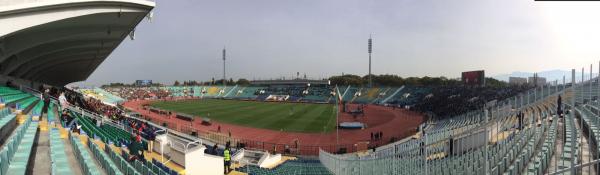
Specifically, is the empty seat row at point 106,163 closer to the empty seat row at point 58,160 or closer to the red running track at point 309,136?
the empty seat row at point 58,160

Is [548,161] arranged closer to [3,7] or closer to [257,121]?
[3,7]

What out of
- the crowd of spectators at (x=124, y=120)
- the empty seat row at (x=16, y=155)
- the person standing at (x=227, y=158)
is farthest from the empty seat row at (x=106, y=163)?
the person standing at (x=227, y=158)

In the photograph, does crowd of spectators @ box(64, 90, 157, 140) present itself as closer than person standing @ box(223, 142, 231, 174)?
No

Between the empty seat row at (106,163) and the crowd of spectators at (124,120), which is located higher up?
the empty seat row at (106,163)

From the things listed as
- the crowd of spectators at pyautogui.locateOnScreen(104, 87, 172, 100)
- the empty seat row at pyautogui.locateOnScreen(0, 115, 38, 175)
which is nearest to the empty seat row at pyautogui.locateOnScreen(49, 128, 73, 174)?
the empty seat row at pyautogui.locateOnScreen(0, 115, 38, 175)

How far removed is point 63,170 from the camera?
5266 millimetres

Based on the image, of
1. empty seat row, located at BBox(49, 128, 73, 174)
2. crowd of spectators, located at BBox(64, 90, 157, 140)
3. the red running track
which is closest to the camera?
empty seat row, located at BBox(49, 128, 73, 174)

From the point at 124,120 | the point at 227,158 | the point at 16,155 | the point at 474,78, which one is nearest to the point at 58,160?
the point at 16,155

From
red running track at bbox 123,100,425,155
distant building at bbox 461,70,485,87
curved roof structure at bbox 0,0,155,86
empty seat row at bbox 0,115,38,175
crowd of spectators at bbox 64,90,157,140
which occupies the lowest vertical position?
red running track at bbox 123,100,425,155

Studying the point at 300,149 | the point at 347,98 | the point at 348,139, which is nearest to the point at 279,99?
the point at 347,98

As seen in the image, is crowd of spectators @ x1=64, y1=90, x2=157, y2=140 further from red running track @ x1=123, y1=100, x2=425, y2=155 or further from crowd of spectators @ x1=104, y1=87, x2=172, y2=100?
crowd of spectators @ x1=104, y1=87, x2=172, y2=100

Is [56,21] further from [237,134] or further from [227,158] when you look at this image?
[237,134]

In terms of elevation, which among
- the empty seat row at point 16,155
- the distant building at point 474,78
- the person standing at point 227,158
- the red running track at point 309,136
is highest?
the distant building at point 474,78

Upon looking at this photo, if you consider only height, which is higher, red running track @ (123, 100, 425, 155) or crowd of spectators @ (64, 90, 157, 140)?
crowd of spectators @ (64, 90, 157, 140)
